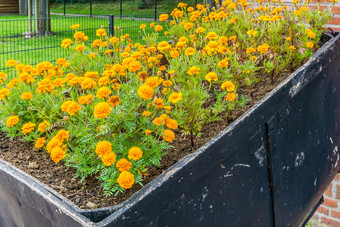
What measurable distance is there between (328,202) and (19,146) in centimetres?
301

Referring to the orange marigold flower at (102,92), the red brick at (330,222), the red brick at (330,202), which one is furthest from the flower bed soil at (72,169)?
the red brick at (330,222)

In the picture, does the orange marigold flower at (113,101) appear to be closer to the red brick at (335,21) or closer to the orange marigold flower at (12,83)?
the orange marigold flower at (12,83)

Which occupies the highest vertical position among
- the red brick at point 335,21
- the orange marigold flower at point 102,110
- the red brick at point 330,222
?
the red brick at point 335,21

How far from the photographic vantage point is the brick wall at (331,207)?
3656 mm

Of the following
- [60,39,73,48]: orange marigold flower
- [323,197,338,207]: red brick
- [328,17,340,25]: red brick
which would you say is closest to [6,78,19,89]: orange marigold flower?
[60,39,73,48]: orange marigold flower

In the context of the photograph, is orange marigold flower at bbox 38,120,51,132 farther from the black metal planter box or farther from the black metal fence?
the black metal fence

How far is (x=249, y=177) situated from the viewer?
1829 mm

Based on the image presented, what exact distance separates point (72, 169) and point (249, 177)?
87cm

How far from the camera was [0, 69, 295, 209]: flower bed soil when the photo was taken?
1607mm

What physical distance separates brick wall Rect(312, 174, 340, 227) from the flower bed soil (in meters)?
1.80

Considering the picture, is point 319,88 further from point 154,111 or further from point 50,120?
point 50,120

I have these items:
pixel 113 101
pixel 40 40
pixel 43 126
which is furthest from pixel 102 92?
pixel 40 40

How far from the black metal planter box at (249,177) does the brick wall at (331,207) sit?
0.96 m

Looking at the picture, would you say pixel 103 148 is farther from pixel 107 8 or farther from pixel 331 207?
pixel 107 8
